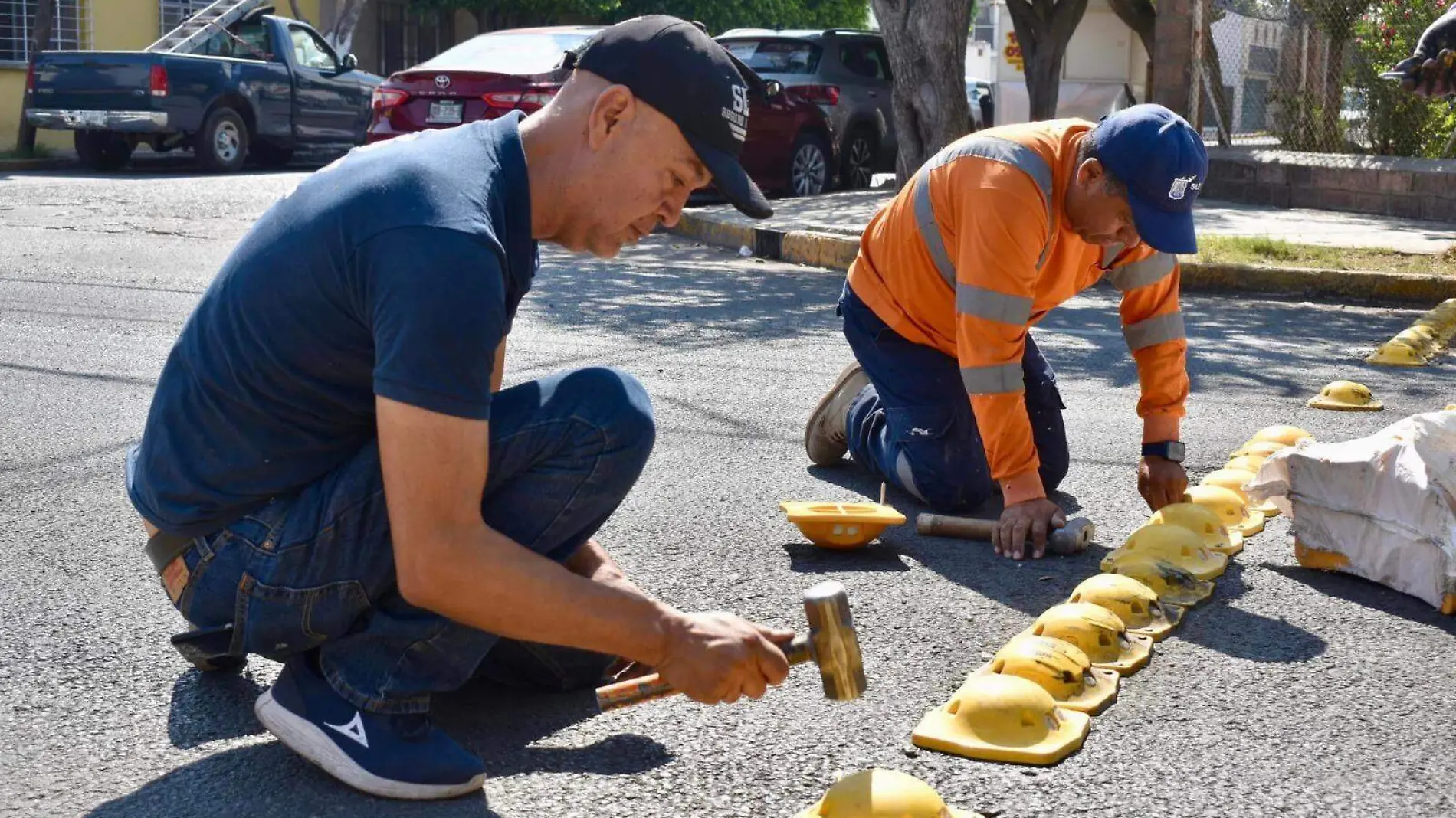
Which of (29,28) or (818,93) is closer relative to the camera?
(818,93)

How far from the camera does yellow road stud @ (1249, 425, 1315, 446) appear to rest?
16.6 feet

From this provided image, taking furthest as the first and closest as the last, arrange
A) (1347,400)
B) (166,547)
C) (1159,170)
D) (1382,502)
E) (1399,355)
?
(1399,355) < (1347,400) < (1382,502) < (1159,170) < (166,547)

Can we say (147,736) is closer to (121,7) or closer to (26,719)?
(26,719)

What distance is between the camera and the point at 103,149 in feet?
61.3

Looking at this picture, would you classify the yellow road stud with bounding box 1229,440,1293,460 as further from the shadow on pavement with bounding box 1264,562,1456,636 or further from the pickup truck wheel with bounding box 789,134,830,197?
the pickup truck wheel with bounding box 789,134,830,197

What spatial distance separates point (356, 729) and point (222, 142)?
17.1m

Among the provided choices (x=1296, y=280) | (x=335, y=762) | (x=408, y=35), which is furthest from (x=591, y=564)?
(x=408, y=35)

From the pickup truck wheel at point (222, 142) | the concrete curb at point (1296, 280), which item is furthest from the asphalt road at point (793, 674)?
the pickup truck wheel at point (222, 142)

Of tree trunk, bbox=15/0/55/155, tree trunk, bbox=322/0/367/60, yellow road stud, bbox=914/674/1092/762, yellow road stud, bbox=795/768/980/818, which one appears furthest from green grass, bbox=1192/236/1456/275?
tree trunk, bbox=322/0/367/60

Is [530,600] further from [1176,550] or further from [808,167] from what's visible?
[808,167]

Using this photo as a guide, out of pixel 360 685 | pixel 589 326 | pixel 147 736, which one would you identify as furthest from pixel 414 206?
pixel 589 326

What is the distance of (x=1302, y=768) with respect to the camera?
9.29 feet

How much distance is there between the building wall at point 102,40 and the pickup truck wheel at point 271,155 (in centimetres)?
428

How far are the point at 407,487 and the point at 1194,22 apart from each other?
12992 mm
